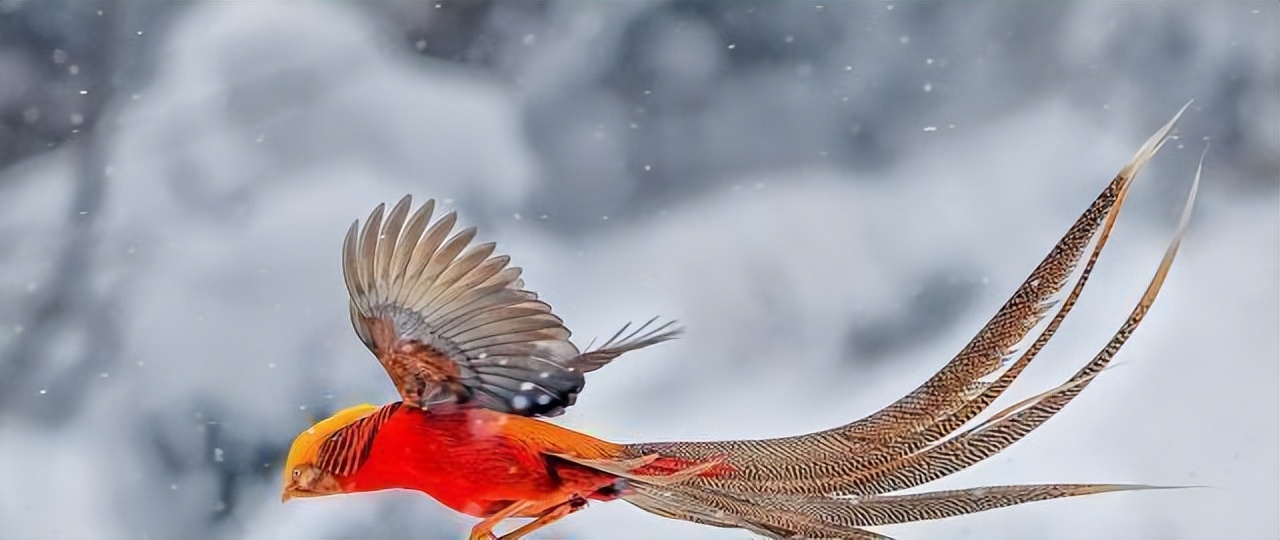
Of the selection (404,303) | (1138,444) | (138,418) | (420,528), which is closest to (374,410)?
(404,303)

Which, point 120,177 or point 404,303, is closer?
point 404,303

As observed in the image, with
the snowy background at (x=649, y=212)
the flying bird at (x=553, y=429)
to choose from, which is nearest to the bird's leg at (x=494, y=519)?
the flying bird at (x=553, y=429)

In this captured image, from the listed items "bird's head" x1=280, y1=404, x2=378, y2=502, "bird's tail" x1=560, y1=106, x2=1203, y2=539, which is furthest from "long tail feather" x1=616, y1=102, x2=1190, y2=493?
"bird's head" x1=280, y1=404, x2=378, y2=502

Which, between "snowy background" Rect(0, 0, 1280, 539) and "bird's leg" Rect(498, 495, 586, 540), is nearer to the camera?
"bird's leg" Rect(498, 495, 586, 540)

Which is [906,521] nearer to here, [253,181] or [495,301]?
[495,301]

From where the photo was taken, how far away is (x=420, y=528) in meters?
1.11

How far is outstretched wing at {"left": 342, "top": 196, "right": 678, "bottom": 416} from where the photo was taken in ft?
2.37

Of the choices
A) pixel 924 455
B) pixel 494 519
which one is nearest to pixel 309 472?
pixel 494 519

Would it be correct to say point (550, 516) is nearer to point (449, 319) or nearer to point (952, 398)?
point (449, 319)

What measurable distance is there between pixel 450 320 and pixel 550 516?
18 cm

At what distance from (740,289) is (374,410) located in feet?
1.69

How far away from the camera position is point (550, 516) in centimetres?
81

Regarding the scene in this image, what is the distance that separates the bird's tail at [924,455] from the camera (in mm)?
752

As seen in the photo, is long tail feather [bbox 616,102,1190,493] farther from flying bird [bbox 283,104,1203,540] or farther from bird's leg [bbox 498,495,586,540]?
bird's leg [bbox 498,495,586,540]
